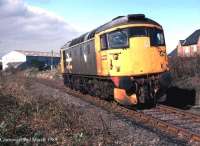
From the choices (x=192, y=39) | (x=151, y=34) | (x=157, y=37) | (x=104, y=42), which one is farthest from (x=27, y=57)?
(x=151, y=34)

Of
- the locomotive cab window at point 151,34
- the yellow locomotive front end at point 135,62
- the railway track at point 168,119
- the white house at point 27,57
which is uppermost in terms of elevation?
the white house at point 27,57

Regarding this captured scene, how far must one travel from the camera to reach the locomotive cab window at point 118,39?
17.5 metres

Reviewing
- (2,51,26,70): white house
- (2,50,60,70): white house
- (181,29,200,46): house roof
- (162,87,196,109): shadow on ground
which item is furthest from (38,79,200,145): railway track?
(2,51,26,70): white house

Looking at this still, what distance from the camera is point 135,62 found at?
17.2m

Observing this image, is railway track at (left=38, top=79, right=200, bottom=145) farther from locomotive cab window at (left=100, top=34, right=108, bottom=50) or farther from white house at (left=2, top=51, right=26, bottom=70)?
white house at (left=2, top=51, right=26, bottom=70)

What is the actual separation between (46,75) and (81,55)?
33.5 m

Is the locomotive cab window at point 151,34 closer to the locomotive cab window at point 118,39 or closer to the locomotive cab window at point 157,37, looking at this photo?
the locomotive cab window at point 157,37

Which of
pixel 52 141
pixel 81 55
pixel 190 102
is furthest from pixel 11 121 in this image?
pixel 81 55

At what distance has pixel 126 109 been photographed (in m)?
17.5

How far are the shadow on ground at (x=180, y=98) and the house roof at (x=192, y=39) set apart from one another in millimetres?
55052

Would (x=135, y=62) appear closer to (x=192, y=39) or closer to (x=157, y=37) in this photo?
(x=157, y=37)

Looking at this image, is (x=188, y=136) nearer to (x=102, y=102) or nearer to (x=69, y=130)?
(x=69, y=130)

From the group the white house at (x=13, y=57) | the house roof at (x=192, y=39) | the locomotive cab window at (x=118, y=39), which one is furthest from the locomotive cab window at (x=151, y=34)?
the white house at (x=13, y=57)

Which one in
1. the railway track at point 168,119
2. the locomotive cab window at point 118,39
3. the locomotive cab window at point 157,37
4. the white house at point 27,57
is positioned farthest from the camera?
the white house at point 27,57
